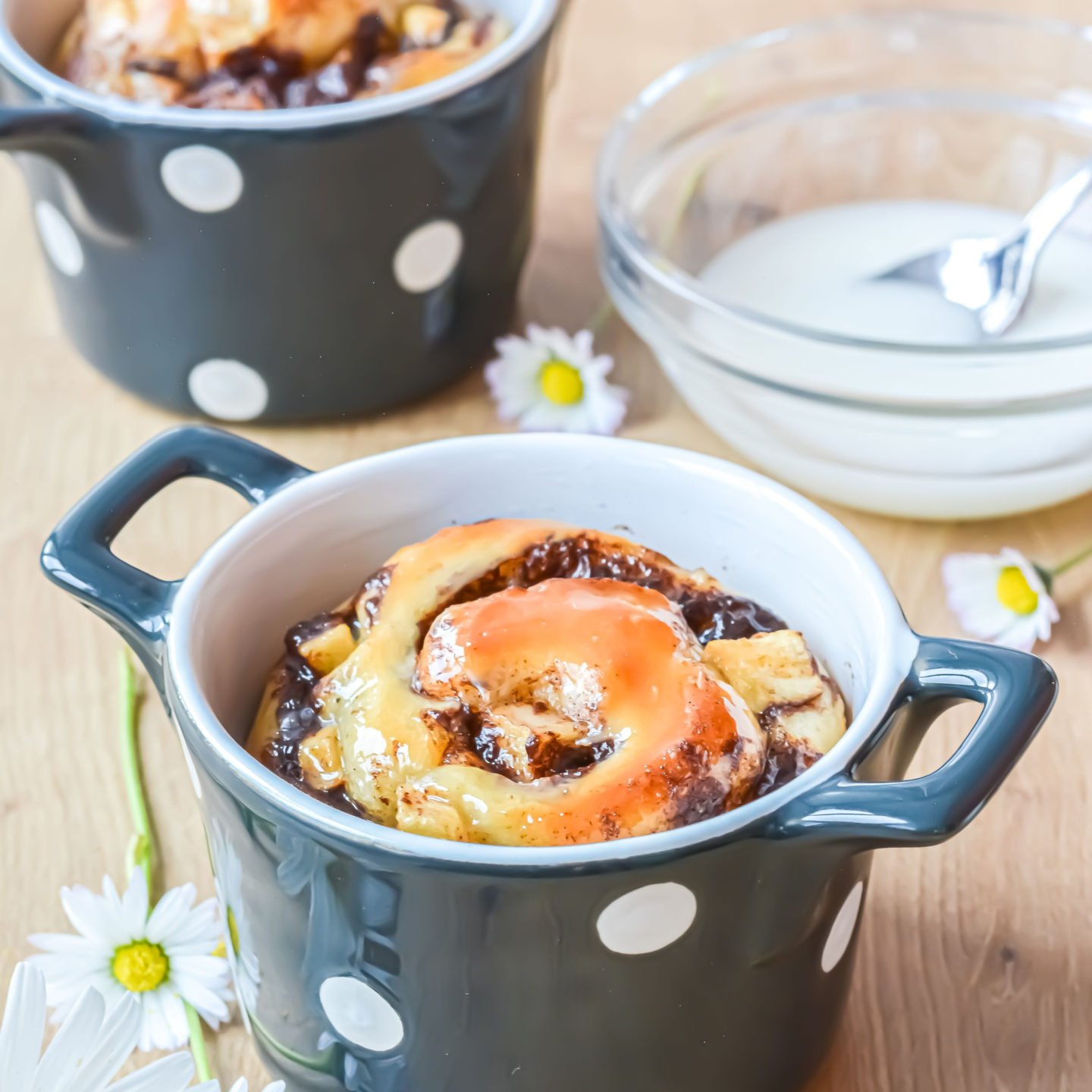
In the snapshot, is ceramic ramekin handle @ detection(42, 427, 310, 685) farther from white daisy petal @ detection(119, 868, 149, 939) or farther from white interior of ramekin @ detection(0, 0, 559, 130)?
white interior of ramekin @ detection(0, 0, 559, 130)

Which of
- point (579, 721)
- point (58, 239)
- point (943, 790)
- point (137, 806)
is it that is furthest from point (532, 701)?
point (58, 239)

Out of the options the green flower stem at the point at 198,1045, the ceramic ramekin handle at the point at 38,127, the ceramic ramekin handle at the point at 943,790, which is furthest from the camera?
the ceramic ramekin handle at the point at 38,127

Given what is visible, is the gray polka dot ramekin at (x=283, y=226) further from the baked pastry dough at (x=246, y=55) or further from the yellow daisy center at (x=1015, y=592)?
the yellow daisy center at (x=1015, y=592)

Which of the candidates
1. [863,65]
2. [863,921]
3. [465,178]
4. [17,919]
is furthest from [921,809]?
[863,65]

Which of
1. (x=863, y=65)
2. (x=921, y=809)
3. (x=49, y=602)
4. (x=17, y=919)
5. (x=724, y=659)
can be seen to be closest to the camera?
(x=921, y=809)

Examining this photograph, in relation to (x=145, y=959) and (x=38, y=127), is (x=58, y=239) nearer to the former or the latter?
(x=38, y=127)

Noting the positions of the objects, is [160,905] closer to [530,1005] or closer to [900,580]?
[530,1005]

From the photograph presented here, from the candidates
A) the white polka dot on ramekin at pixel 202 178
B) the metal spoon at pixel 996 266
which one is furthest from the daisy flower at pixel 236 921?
the metal spoon at pixel 996 266
